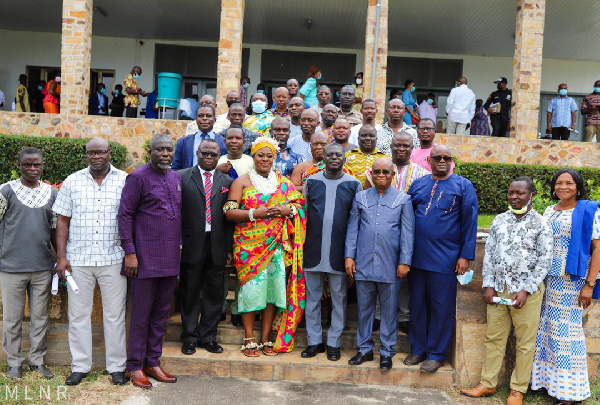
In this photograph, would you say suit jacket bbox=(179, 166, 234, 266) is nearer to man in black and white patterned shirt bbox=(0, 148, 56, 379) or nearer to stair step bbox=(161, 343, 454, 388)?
stair step bbox=(161, 343, 454, 388)

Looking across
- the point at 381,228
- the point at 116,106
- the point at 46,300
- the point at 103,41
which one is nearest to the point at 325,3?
the point at 116,106

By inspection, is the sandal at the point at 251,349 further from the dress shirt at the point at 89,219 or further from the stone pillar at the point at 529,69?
the stone pillar at the point at 529,69

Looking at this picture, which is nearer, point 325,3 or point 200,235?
point 200,235

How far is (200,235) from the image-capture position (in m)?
4.70

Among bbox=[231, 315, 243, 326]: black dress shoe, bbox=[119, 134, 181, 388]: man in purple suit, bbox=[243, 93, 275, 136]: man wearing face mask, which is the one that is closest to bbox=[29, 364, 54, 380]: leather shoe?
bbox=[119, 134, 181, 388]: man in purple suit

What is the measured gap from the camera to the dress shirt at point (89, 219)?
172 inches

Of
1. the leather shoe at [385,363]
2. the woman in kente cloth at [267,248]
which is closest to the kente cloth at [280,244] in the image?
the woman in kente cloth at [267,248]

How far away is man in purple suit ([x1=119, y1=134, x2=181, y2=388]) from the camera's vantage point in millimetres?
4367

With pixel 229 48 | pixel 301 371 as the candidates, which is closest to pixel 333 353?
pixel 301 371

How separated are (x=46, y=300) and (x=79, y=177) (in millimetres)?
1026

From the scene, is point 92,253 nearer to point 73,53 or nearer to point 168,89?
point 73,53

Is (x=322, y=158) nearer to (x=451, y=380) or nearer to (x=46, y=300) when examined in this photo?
(x=451, y=380)

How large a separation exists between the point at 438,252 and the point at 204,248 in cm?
188

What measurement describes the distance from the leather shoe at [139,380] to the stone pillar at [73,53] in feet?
24.2
